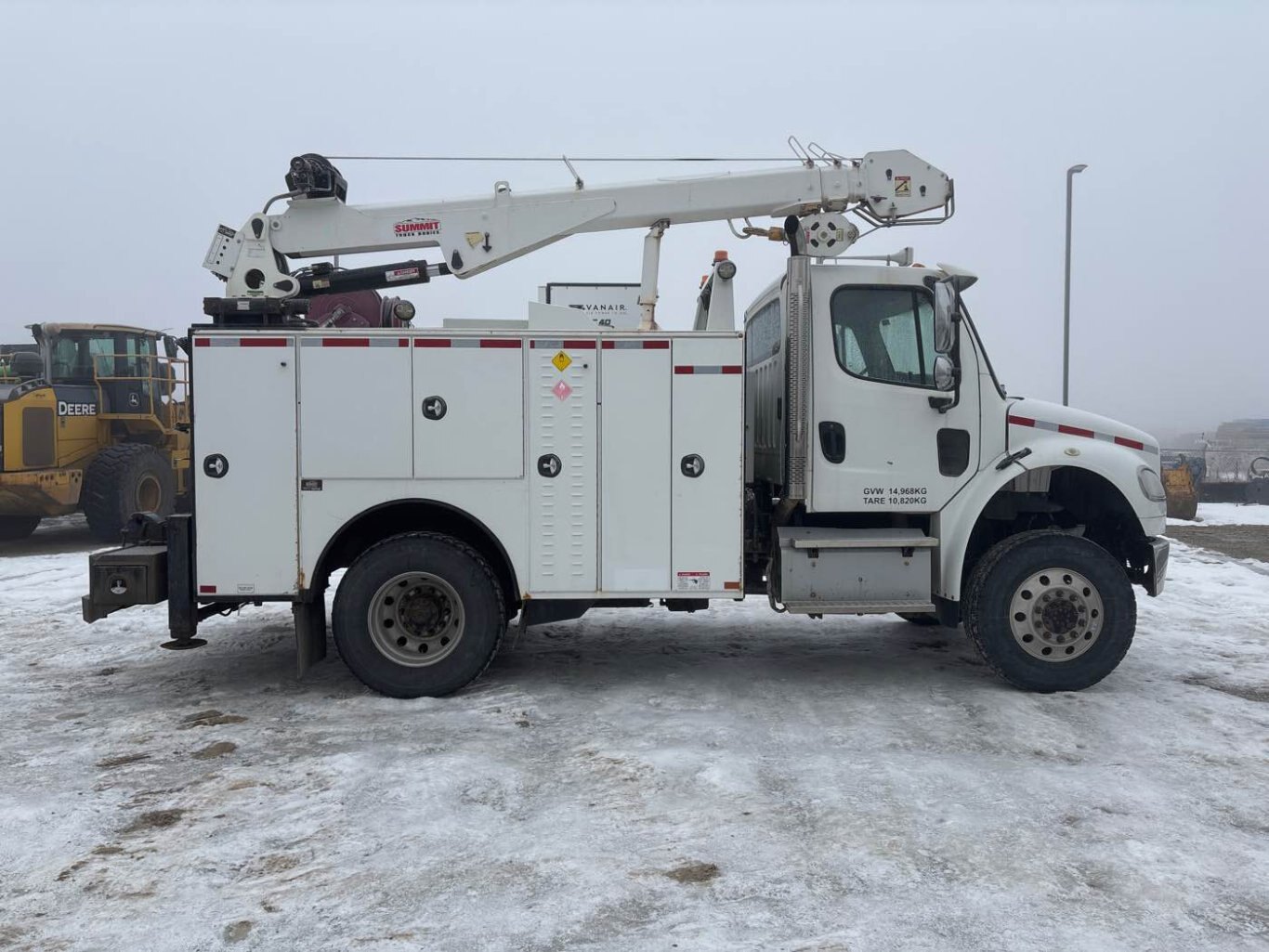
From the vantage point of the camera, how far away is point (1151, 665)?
286 inches

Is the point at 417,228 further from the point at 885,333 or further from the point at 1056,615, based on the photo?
the point at 1056,615

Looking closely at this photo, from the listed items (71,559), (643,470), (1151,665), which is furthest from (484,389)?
(71,559)

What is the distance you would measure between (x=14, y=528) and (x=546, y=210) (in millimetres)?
12547

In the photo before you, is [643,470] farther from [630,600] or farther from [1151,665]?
[1151,665]

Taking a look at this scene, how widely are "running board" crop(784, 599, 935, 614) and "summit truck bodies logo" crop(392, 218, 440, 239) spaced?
3773 mm

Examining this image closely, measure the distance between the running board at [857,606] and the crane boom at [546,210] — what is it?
2.95 meters

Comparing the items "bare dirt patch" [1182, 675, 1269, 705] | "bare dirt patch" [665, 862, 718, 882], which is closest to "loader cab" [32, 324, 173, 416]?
"bare dirt patch" [665, 862, 718, 882]

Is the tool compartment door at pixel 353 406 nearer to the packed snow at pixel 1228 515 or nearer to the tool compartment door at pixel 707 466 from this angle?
the tool compartment door at pixel 707 466

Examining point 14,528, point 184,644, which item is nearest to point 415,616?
point 184,644

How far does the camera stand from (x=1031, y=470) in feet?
21.7

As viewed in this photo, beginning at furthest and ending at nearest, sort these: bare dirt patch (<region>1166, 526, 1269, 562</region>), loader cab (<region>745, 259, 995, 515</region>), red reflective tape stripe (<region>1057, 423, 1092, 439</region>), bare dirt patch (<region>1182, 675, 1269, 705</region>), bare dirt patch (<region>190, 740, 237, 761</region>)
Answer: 1. bare dirt patch (<region>1166, 526, 1269, 562</region>)
2. red reflective tape stripe (<region>1057, 423, 1092, 439</region>)
3. loader cab (<region>745, 259, 995, 515</region>)
4. bare dirt patch (<region>1182, 675, 1269, 705</region>)
5. bare dirt patch (<region>190, 740, 237, 761</region>)

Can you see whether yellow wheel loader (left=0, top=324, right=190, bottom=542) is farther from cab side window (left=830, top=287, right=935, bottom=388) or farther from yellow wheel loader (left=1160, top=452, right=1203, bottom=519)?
yellow wheel loader (left=1160, top=452, right=1203, bottom=519)

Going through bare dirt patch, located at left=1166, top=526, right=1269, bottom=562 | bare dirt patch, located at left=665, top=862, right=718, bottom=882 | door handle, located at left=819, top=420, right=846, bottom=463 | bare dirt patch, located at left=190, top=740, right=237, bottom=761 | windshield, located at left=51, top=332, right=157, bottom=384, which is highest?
windshield, located at left=51, top=332, right=157, bottom=384

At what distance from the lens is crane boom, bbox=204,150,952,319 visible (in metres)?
7.14
